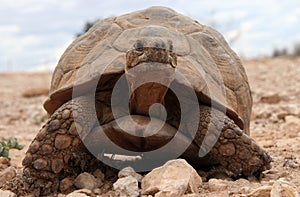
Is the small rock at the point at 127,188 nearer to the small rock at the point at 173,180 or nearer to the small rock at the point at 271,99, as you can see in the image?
the small rock at the point at 173,180

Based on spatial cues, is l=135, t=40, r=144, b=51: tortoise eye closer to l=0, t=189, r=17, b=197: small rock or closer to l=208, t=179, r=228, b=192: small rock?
l=208, t=179, r=228, b=192: small rock

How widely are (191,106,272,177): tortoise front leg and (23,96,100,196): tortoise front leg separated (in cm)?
71

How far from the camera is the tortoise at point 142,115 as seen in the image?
273 cm

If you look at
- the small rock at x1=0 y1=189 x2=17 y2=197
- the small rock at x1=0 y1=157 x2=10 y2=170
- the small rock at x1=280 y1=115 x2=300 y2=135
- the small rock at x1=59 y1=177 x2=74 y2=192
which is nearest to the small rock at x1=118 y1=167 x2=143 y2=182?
the small rock at x1=59 y1=177 x2=74 y2=192

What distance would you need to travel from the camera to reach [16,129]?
245 inches

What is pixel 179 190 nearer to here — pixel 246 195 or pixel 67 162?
pixel 246 195

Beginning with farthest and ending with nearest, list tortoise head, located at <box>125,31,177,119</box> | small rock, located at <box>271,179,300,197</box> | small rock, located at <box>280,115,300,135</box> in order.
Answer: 1. small rock, located at <box>280,115,300,135</box>
2. tortoise head, located at <box>125,31,177,119</box>
3. small rock, located at <box>271,179,300,197</box>

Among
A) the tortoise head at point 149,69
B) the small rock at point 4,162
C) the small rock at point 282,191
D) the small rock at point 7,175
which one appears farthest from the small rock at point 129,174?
the small rock at point 4,162

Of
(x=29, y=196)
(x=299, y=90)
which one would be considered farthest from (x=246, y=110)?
(x=299, y=90)

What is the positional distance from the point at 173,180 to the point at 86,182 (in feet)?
1.94

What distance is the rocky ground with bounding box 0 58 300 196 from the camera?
2.40 metres

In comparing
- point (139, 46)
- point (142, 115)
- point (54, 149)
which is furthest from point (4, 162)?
point (139, 46)

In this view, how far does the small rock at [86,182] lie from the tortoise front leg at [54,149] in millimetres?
122

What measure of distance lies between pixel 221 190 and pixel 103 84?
1.04m
